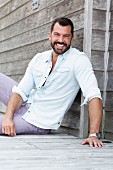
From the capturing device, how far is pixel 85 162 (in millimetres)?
1903

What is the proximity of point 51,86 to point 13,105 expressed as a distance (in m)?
0.35

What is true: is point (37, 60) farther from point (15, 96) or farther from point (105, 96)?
point (105, 96)

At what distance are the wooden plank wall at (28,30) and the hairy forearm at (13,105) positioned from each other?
0.48 meters

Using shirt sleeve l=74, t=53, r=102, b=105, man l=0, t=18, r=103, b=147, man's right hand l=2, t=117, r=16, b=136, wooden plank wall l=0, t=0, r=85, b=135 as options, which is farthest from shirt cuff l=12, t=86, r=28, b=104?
shirt sleeve l=74, t=53, r=102, b=105

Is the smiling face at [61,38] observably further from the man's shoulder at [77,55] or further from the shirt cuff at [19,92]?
the shirt cuff at [19,92]

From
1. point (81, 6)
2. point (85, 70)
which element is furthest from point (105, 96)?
point (81, 6)

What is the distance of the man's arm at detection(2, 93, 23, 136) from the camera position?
9.17 ft

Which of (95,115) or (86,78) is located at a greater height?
(86,78)

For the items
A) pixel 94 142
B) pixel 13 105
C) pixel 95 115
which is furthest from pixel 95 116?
pixel 13 105

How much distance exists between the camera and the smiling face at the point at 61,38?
288 centimetres

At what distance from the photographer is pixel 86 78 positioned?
8.93 feet

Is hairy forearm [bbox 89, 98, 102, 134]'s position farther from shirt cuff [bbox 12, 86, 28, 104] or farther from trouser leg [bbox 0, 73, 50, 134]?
shirt cuff [bbox 12, 86, 28, 104]

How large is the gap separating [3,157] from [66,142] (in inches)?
30.2

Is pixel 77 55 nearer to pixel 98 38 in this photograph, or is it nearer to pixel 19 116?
pixel 98 38
